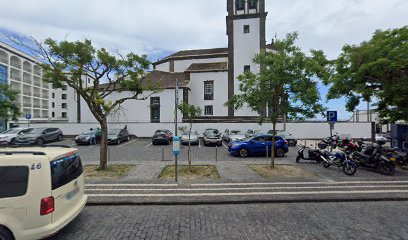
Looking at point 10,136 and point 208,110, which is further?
point 208,110

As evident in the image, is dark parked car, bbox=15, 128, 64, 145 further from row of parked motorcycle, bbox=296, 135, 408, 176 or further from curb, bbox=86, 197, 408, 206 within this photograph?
row of parked motorcycle, bbox=296, 135, 408, 176

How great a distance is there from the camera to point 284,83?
9055 mm

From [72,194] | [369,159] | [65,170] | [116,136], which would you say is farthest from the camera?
[116,136]

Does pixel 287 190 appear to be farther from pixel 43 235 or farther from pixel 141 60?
pixel 141 60

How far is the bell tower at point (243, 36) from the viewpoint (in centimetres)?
3241

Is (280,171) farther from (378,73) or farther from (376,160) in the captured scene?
(378,73)

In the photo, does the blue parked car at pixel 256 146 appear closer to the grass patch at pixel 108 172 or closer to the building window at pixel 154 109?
the grass patch at pixel 108 172

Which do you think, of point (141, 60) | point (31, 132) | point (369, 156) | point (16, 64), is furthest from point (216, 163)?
point (16, 64)

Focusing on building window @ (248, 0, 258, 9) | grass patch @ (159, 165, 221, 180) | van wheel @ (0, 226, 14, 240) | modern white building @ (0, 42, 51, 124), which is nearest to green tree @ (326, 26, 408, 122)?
grass patch @ (159, 165, 221, 180)

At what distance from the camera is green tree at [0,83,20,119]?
8.48 m

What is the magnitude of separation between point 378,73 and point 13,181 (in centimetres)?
1202

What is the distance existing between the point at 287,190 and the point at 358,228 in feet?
8.09

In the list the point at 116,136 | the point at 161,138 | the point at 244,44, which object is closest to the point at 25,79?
the point at 116,136

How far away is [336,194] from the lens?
632cm
